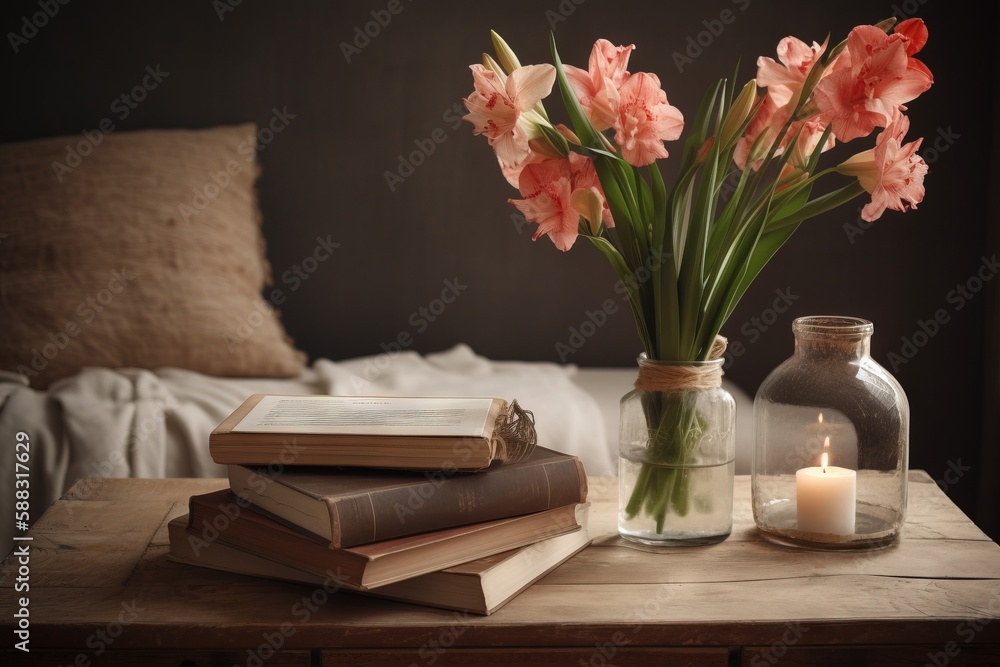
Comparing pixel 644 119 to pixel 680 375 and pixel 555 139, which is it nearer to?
pixel 555 139

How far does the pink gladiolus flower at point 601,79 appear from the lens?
873mm

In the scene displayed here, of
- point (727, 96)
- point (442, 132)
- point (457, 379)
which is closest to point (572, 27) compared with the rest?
point (442, 132)

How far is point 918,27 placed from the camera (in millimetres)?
829

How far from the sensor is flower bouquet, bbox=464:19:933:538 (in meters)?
0.84

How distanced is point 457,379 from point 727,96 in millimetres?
1163

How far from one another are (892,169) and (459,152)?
1561 mm

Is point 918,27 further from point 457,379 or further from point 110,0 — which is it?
point 110,0

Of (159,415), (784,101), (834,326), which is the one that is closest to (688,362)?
(834,326)

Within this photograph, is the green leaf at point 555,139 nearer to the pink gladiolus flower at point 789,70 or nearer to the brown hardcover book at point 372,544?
the pink gladiolus flower at point 789,70

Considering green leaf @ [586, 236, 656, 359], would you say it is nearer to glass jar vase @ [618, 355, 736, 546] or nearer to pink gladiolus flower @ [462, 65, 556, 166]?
glass jar vase @ [618, 355, 736, 546]

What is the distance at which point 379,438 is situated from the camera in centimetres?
85

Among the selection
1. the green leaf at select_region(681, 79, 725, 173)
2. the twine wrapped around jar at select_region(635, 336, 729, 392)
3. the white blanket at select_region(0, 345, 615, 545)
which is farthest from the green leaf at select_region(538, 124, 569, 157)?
the white blanket at select_region(0, 345, 615, 545)

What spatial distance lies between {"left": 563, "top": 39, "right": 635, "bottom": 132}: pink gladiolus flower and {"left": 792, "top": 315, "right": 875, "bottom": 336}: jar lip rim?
10.7 inches

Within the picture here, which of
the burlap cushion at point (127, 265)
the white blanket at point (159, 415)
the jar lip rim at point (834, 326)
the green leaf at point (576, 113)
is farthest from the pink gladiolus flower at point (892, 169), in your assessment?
the burlap cushion at point (127, 265)
